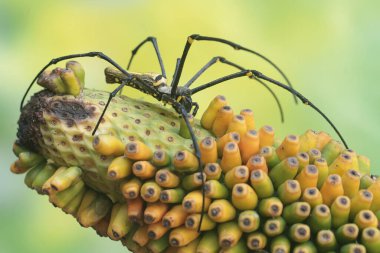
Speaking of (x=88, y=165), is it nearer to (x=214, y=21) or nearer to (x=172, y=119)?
(x=172, y=119)

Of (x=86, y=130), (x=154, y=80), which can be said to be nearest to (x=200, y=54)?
(x=154, y=80)

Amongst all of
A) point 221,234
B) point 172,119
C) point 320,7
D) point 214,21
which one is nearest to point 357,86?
point 320,7

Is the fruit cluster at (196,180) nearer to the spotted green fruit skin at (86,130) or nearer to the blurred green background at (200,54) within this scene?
the spotted green fruit skin at (86,130)

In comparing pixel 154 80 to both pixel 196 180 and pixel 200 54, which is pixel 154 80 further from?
pixel 200 54

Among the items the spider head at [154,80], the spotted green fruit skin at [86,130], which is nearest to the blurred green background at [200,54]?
the spider head at [154,80]

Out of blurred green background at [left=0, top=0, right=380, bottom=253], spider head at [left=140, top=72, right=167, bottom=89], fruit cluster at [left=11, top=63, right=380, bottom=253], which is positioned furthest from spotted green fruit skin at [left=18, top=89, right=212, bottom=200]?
blurred green background at [left=0, top=0, right=380, bottom=253]

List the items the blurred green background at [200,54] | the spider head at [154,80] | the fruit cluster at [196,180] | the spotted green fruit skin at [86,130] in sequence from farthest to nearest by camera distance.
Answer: the blurred green background at [200,54] → the spider head at [154,80] → the spotted green fruit skin at [86,130] → the fruit cluster at [196,180]
